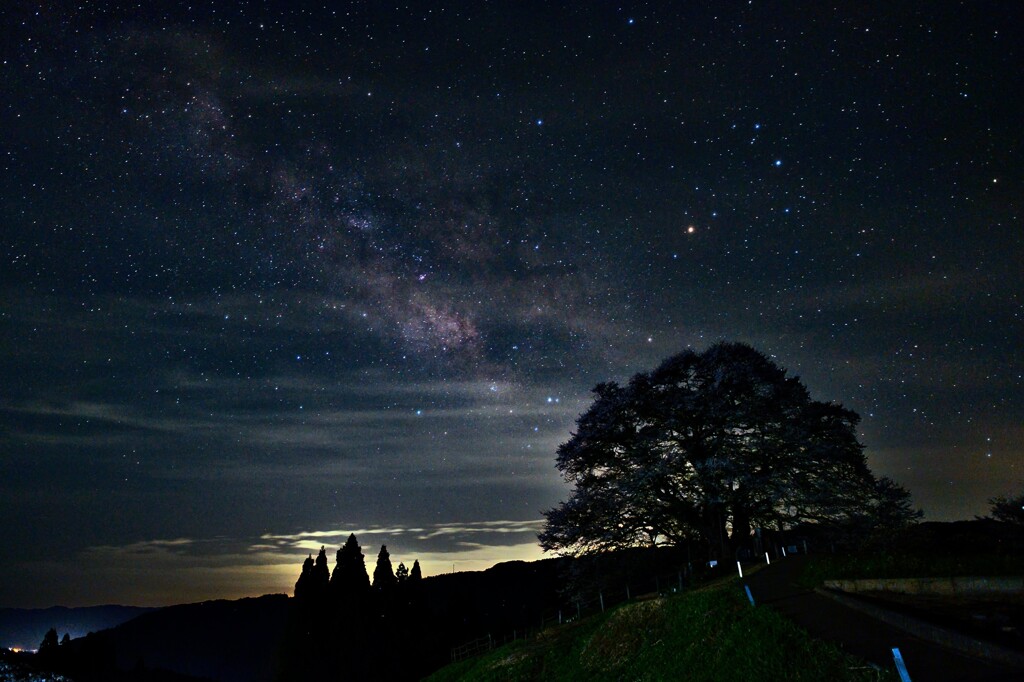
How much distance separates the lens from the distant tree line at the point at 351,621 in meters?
59.7

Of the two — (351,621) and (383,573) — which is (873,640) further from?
(383,573)

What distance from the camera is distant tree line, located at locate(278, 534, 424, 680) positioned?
59.7 metres

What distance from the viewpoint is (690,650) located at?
49.7ft

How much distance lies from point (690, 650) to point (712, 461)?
14.7m

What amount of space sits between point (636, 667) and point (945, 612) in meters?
7.86

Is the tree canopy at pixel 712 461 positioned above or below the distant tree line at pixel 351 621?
above

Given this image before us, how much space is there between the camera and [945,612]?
42.7ft

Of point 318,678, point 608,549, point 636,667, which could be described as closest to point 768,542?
point 608,549

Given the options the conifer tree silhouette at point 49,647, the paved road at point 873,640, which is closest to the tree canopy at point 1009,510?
the paved road at point 873,640

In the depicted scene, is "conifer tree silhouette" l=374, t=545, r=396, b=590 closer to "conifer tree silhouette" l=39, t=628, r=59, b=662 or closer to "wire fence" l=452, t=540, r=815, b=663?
"wire fence" l=452, t=540, r=815, b=663

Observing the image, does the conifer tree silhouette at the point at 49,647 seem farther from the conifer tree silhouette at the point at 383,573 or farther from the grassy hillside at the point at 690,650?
the grassy hillside at the point at 690,650

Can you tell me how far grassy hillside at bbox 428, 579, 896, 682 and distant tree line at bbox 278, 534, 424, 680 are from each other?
4121 cm

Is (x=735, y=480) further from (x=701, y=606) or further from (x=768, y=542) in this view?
(x=701, y=606)

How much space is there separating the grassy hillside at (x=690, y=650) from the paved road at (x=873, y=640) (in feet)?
1.40
